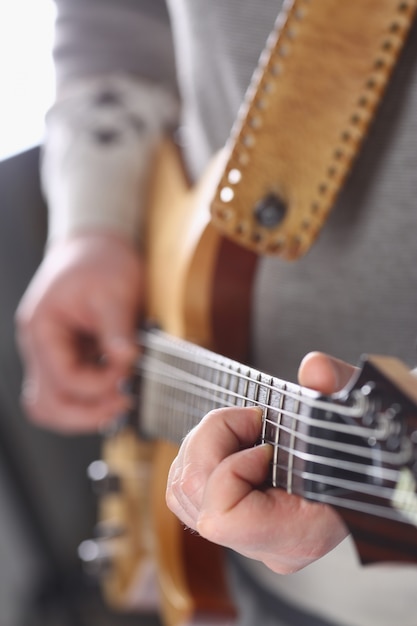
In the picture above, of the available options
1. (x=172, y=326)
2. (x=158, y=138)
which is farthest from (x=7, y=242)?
(x=172, y=326)

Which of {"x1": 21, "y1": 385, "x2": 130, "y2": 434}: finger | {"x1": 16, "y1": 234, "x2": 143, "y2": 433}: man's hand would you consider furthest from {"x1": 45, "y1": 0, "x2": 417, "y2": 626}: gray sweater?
{"x1": 21, "y1": 385, "x2": 130, "y2": 434}: finger

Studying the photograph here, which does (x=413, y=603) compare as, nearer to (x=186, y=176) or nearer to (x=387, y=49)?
(x=387, y=49)

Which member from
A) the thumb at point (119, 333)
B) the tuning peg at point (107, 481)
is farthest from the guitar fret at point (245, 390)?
the tuning peg at point (107, 481)

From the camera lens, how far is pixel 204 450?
0.25 metres

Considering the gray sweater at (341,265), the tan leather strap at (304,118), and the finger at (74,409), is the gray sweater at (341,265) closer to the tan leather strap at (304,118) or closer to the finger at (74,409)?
the tan leather strap at (304,118)

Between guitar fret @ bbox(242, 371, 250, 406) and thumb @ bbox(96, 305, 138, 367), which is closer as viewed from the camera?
guitar fret @ bbox(242, 371, 250, 406)

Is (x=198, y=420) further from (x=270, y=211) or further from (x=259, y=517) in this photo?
(x=270, y=211)

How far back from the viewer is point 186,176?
72 centimetres

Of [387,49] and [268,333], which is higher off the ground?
[387,49]

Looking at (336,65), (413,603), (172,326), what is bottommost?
(172,326)

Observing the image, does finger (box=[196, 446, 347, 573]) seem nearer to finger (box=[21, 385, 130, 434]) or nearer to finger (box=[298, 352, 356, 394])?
finger (box=[298, 352, 356, 394])

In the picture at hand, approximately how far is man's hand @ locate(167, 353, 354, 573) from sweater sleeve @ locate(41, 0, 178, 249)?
1.70 feet

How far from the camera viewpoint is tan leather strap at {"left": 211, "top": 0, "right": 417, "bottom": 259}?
403 millimetres

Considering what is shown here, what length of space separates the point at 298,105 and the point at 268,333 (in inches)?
Result: 4.7
